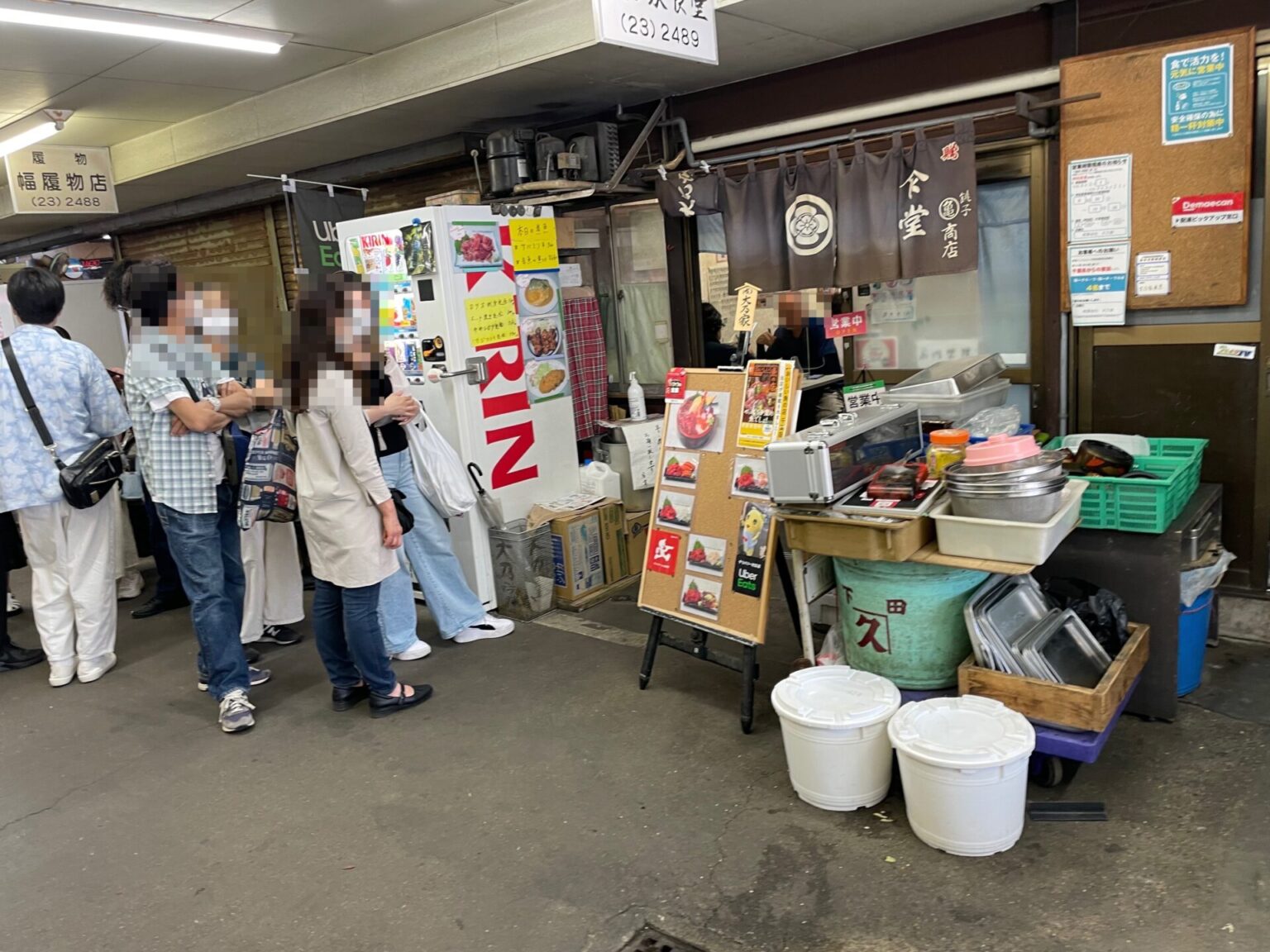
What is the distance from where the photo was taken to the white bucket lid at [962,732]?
8.98ft

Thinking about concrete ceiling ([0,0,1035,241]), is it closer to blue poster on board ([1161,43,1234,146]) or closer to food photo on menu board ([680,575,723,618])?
blue poster on board ([1161,43,1234,146])

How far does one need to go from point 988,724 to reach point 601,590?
304 centimetres

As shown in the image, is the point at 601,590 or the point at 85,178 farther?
the point at 85,178

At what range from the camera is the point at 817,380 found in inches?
209

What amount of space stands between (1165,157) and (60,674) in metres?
6.22

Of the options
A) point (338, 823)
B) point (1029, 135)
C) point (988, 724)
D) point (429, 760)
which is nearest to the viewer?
point (988, 724)

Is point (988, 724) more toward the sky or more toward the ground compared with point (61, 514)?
more toward the ground

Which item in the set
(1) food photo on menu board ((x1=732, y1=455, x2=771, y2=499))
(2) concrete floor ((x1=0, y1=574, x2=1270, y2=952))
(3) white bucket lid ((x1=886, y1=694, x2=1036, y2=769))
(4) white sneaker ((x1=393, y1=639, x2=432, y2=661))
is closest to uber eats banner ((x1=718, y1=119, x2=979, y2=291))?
(1) food photo on menu board ((x1=732, y1=455, x2=771, y2=499))

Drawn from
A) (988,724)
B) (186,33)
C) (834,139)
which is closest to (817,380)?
(834,139)

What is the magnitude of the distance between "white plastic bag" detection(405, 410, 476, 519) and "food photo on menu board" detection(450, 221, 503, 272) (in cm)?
97

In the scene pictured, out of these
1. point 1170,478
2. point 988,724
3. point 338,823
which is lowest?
point 338,823

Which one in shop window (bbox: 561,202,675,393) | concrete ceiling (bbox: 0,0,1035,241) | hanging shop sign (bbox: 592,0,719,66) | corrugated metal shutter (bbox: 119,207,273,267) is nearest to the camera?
hanging shop sign (bbox: 592,0,719,66)

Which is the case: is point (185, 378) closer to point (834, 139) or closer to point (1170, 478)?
point (834, 139)

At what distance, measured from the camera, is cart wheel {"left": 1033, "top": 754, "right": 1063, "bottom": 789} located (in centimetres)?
318
